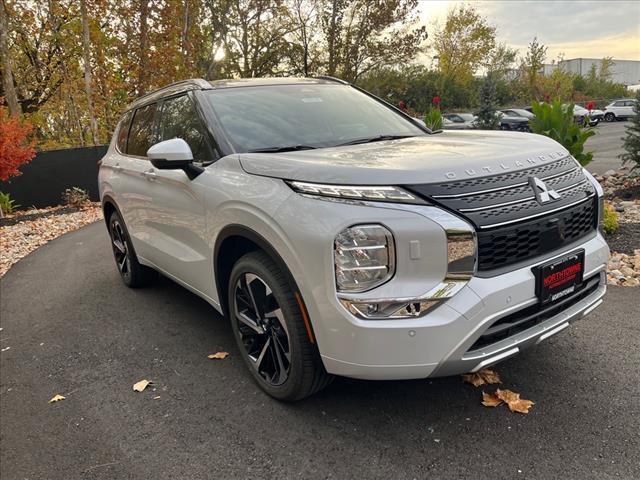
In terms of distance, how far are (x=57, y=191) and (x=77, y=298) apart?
332 inches

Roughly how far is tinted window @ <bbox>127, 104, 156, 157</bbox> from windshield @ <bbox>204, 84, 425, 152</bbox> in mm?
1104

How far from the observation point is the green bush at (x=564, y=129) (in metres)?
6.55

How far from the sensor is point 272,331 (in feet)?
9.07

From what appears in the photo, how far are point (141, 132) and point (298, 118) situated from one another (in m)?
1.89

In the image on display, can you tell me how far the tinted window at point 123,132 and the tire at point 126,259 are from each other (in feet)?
2.20

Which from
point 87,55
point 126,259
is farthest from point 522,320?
point 87,55

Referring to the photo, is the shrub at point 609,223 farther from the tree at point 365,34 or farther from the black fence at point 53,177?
the tree at point 365,34

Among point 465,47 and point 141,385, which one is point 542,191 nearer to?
point 141,385

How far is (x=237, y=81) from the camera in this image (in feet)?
12.6

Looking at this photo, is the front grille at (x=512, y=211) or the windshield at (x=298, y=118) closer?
the front grille at (x=512, y=211)

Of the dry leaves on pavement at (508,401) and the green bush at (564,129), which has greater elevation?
the green bush at (564,129)

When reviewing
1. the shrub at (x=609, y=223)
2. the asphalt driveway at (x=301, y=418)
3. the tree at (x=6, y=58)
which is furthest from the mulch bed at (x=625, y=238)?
the tree at (x=6, y=58)

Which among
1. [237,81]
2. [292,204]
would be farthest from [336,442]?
[237,81]

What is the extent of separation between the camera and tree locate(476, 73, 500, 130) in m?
15.4
